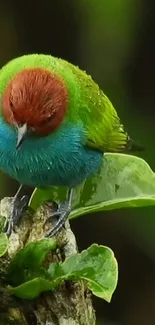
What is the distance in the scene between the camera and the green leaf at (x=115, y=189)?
3387 millimetres

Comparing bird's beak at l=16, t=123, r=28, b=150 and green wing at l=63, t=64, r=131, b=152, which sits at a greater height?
bird's beak at l=16, t=123, r=28, b=150

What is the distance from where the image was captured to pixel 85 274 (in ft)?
9.32

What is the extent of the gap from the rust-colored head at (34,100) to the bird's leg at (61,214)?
25 centimetres

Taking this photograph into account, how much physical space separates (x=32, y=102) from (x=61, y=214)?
0.38m

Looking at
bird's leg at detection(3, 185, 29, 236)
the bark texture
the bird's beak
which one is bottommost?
the bark texture

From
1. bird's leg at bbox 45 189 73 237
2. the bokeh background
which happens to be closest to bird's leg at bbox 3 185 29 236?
bird's leg at bbox 45 189 73 237

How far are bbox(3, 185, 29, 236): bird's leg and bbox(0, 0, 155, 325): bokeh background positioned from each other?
6.71 feet

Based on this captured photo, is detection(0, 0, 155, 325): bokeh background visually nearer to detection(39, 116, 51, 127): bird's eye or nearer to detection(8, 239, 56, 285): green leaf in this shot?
detection(39, 116, 51, 127): bird's eye

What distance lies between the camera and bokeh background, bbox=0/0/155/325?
5586 millimetres

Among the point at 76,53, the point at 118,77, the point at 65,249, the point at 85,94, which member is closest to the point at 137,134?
the point at 118,77

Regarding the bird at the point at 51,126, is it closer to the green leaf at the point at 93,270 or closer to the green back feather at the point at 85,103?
the green back feather at the point at 85,103

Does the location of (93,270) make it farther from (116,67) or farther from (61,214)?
(116,67)

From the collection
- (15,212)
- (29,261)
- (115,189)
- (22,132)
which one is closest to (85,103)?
(115,189)

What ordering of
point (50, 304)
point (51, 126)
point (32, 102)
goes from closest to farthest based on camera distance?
1. point (50, 304)
2. point (32, 102)
3. point (51, 126)
